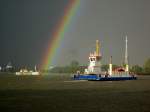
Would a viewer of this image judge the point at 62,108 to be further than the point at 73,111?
Yes

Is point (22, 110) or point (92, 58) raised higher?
point (92, 58)

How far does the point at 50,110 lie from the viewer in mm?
32750

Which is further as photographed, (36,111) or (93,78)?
(93,78)

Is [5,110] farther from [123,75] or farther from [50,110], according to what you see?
[123,75]

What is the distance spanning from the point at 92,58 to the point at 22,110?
84.7 metres

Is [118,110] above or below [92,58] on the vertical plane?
below

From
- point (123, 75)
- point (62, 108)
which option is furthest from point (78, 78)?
point (62, 108)

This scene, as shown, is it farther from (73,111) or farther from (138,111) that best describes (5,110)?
(138,111)

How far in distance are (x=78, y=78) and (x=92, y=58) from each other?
8928 mm

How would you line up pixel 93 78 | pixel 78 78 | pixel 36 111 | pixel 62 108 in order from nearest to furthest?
1. pixel 36 111
2. pixel 62 108
3. pixel 93 78
4. pixel 78 78

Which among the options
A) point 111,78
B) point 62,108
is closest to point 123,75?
point 111,78

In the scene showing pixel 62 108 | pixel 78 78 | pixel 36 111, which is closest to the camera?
pixel 36 111

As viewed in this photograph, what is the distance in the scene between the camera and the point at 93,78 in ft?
362

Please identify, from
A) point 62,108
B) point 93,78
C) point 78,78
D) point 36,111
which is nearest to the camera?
point 36,111
